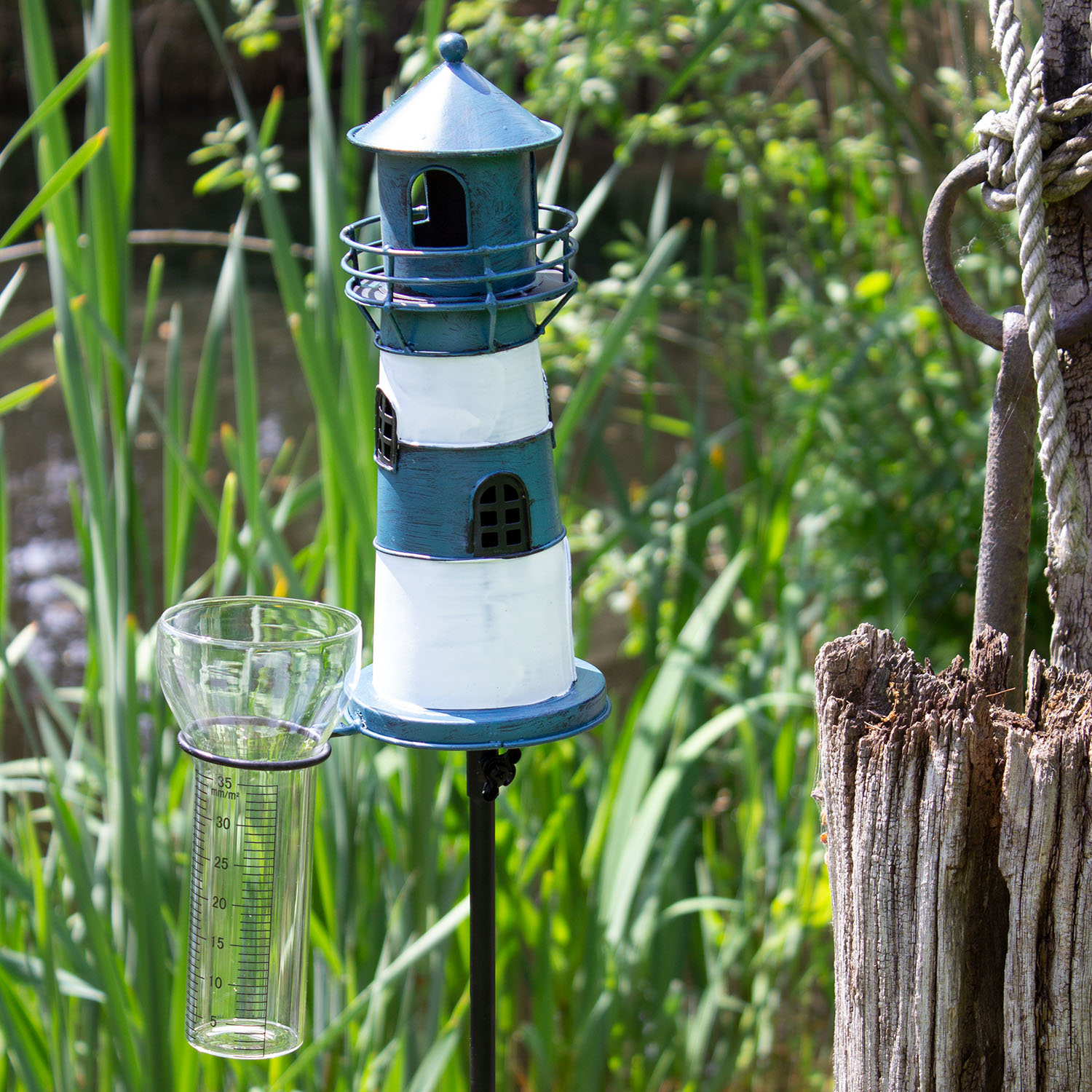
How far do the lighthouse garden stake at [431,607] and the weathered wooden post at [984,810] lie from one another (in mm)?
208

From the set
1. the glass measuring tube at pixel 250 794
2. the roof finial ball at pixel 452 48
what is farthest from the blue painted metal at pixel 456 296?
the glass measuring tube at pixel 250 794

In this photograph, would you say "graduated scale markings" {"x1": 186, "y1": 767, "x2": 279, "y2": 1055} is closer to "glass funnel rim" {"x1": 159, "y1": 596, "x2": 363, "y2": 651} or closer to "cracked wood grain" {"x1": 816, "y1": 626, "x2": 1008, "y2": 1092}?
"glass funnel rim" {"x1": 159, "y1": 596, "x2": 363, "y2": 651}

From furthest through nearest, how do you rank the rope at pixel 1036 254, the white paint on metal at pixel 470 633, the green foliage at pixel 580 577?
the green foliage at pixel 580 577 → the white paint on metal at pixel 470 633 → the rope at pixel 1036 254

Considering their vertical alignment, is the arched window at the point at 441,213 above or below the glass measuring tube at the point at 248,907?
above

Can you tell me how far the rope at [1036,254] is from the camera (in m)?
0.81

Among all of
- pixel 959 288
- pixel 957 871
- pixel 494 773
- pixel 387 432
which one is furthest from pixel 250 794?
pixel 959 288

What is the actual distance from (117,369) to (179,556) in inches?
9.5

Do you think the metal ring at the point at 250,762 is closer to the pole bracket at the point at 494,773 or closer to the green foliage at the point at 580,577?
the pole bracket at the point at 494,773

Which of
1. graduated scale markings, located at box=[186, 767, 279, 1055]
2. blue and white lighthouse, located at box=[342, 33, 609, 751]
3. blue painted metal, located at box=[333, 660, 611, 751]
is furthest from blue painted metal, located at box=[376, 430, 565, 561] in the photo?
graduated scale markings, located at box=[186, 767, 279, 1055]

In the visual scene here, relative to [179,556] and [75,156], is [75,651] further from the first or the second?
[75,156]

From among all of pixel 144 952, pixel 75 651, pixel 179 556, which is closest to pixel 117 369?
pixel 179 556

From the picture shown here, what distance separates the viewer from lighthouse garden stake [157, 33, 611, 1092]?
2.90 ft

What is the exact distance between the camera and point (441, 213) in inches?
38.1

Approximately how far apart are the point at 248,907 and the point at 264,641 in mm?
212
